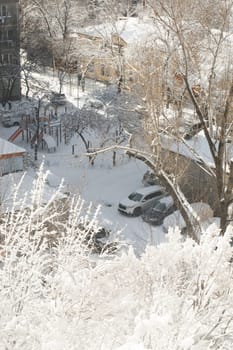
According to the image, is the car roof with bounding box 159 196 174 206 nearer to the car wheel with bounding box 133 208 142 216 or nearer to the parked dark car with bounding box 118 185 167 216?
the parked dark car with bounding box 118 185 167 216

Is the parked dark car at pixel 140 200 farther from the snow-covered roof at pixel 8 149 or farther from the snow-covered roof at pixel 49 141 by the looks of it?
the snow-covered roof at pixel 49 141

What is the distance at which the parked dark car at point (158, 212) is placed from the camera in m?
17.5

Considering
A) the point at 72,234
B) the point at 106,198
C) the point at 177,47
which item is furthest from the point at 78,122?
the point at 72,234

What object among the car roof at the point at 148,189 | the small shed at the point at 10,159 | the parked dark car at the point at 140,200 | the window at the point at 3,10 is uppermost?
the window at the point at 3,10

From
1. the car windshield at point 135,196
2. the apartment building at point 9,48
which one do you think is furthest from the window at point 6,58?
the car windshield at point 135,196

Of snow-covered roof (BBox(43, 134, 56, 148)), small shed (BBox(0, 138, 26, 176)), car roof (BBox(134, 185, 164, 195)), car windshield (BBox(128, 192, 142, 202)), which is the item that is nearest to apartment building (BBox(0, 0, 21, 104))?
snow-covered roof (BBox(43, 134, 56, 148))

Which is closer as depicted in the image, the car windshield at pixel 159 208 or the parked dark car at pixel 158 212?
the parked dark car at pixel 158 212

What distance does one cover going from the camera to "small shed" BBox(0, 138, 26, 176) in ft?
56.3

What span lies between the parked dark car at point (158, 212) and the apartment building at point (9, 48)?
11989 mm

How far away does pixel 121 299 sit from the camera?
240 inches

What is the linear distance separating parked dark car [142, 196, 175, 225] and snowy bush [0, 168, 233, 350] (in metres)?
10.6

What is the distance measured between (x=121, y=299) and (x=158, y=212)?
38.2ft

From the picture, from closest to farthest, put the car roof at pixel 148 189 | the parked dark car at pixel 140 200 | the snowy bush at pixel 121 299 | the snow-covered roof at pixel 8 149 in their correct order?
the snowy bush at pixel 121 299
the snow-covered roof at pixel 8 149
the parked dark car at pixel 140 200
the car roof at pixel 148 189

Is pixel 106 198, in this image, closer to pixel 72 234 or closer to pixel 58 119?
pixel 58 119
